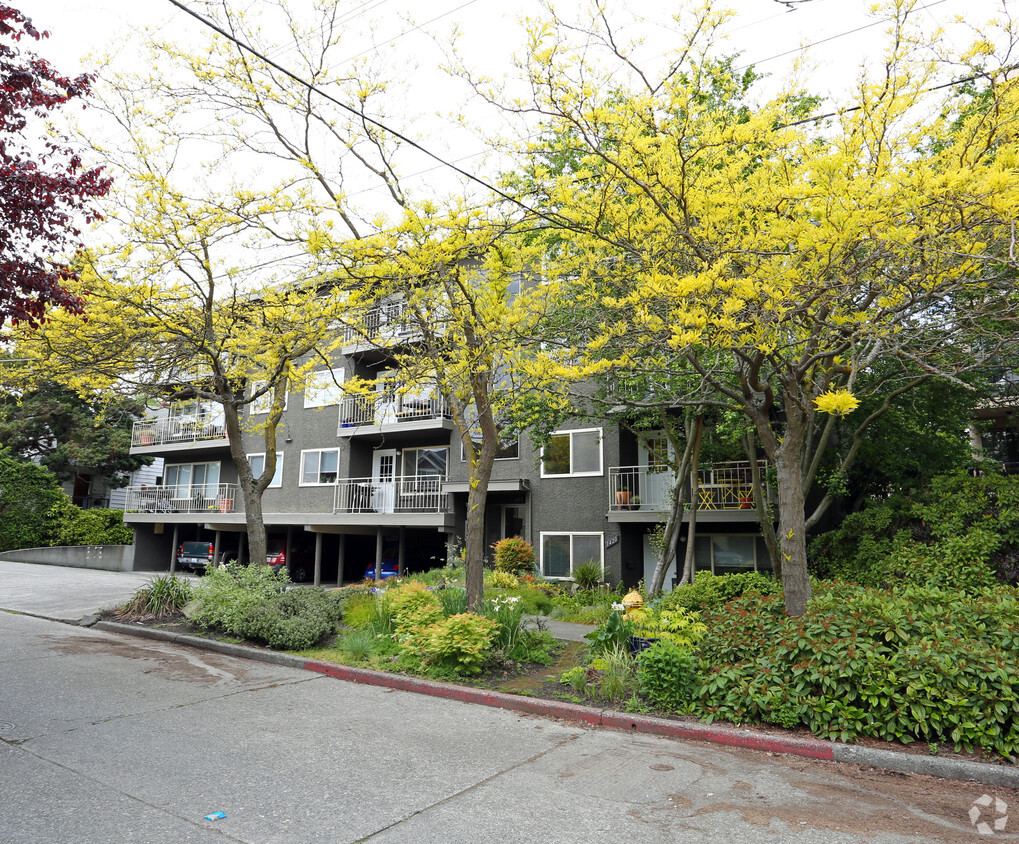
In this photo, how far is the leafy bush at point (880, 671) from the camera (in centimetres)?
555

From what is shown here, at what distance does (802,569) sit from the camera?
7.63 meters

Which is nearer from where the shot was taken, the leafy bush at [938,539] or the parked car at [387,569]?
the leafy bush at [938,539]

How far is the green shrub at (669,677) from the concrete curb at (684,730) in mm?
271

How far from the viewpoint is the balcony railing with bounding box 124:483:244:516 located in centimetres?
2470

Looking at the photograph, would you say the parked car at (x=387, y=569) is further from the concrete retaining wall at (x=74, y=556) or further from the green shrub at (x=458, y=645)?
the green shrub at (x=458, y=645)

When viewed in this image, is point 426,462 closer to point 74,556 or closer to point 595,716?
point 595,716

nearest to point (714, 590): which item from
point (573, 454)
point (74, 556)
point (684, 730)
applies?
point (684, 730)

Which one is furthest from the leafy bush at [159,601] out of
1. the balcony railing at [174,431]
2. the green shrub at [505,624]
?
the balcony railing at [174,431]

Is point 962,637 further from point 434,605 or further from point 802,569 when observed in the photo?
point 434,605

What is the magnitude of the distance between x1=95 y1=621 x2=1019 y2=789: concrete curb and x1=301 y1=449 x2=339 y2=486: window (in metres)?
13.4

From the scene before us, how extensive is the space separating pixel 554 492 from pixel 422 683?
10710 mm

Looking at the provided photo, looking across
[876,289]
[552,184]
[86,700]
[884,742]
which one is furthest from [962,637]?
[86,700]

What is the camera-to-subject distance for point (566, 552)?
59.2 feet

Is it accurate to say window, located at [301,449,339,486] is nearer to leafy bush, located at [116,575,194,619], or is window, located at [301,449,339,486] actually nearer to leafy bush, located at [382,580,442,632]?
leafy bush, located at [116,575,194,619]
